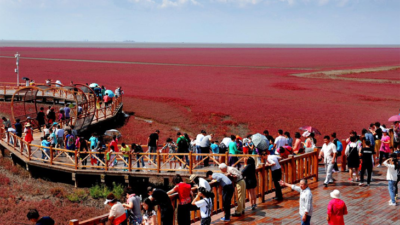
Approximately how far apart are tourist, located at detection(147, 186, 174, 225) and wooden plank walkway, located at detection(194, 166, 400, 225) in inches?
73.9

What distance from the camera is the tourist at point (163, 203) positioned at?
307 inches

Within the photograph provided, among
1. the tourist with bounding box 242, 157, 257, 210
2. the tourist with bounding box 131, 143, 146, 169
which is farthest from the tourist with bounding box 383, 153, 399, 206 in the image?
the tourist with bounding box 131, 143, 146, 169

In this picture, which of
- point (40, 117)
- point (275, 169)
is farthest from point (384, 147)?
point (40, 117)

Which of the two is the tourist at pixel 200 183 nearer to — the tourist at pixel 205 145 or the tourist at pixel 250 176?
the tourist at pixel 250 176

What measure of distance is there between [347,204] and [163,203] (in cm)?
545

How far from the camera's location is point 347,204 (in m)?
11.0

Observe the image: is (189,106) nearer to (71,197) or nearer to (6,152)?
(6,152)

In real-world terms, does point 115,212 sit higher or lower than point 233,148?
higher

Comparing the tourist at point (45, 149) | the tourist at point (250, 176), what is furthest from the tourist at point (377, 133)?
the tourist at point (45, 149)

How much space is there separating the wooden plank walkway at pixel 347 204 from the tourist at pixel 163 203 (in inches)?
73.9

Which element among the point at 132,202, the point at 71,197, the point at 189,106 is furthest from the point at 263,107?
the point at 132,202

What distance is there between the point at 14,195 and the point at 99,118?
9.74 m

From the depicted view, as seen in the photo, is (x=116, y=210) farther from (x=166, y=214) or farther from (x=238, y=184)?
(x=238, y=184)

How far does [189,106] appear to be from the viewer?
126ft
